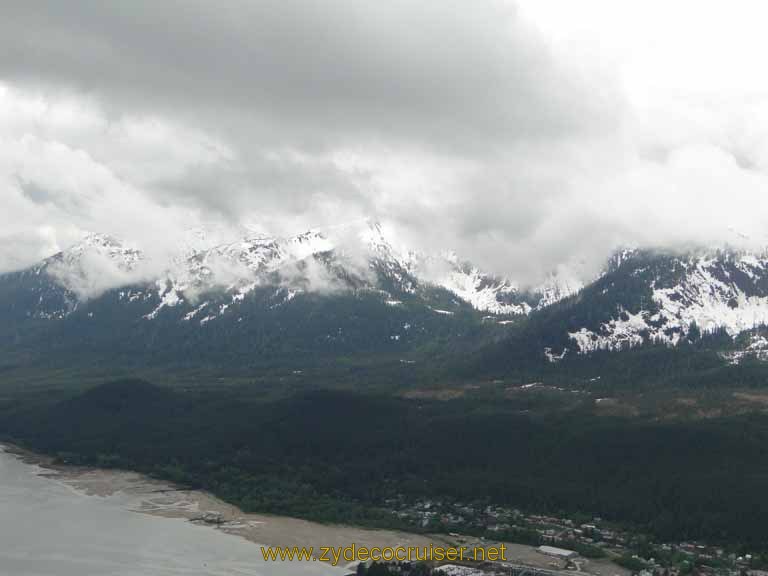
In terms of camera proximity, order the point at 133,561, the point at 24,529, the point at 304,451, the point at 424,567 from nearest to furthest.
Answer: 1. the point at 424,567
2. the point at 133,561
3. the point at 24,529
4. the point at 304,451

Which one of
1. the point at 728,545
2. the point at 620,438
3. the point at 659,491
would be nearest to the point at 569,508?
the point at 659,491

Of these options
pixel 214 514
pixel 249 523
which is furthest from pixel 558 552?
pixel 214 514

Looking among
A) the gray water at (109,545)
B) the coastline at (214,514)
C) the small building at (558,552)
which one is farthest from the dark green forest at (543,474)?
the gray water at (109,545)

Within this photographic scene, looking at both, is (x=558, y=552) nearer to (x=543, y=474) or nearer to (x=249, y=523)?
(x=543, y=474)

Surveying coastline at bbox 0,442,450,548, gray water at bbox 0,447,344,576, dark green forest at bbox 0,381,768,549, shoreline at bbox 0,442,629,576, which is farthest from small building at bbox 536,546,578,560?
gray water at bbox 0,447,344,576

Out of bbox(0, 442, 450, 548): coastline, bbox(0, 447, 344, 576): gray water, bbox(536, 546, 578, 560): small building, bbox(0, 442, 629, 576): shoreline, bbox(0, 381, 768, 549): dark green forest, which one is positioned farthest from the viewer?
bbox(0, 381, 768, 549): dark green forest

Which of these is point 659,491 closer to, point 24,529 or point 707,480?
point 707,480

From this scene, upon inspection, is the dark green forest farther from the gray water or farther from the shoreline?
the gray water
